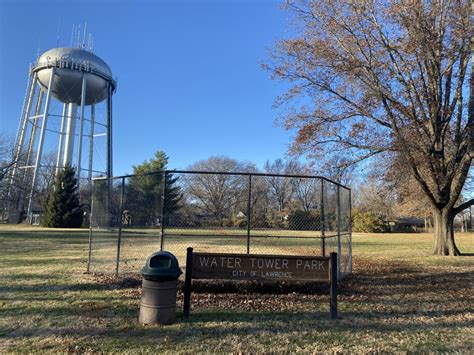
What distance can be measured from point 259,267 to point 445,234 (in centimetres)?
1371

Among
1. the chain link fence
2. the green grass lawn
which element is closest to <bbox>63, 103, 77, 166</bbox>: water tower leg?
the chain link fence

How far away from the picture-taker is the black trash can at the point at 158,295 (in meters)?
5.79

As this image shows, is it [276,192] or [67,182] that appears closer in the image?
[276,192]

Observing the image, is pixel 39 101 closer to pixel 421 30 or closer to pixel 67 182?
pixel 67 182

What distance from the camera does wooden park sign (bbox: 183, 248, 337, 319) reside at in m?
6.43

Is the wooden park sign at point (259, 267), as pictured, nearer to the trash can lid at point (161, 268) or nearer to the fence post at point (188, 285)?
the fence post at point (188, 285)

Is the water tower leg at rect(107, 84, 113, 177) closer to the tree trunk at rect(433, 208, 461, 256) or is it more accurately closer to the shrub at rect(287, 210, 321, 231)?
the tree trunk at rect(433, 208, 461, 256)

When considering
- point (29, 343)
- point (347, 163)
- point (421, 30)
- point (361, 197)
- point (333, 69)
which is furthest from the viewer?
point (361, 197)

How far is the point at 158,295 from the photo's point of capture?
580 centimetres

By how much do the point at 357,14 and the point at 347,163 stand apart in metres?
5.56

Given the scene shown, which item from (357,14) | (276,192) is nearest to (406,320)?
(276,192)

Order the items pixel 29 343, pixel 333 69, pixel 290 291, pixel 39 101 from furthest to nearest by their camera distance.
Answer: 1. pixel 39 101
2. pixel 333 69
3. pixel 290 291
4. pixel 29 343

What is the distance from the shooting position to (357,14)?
14.4 meters

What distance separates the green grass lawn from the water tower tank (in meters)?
41.5
